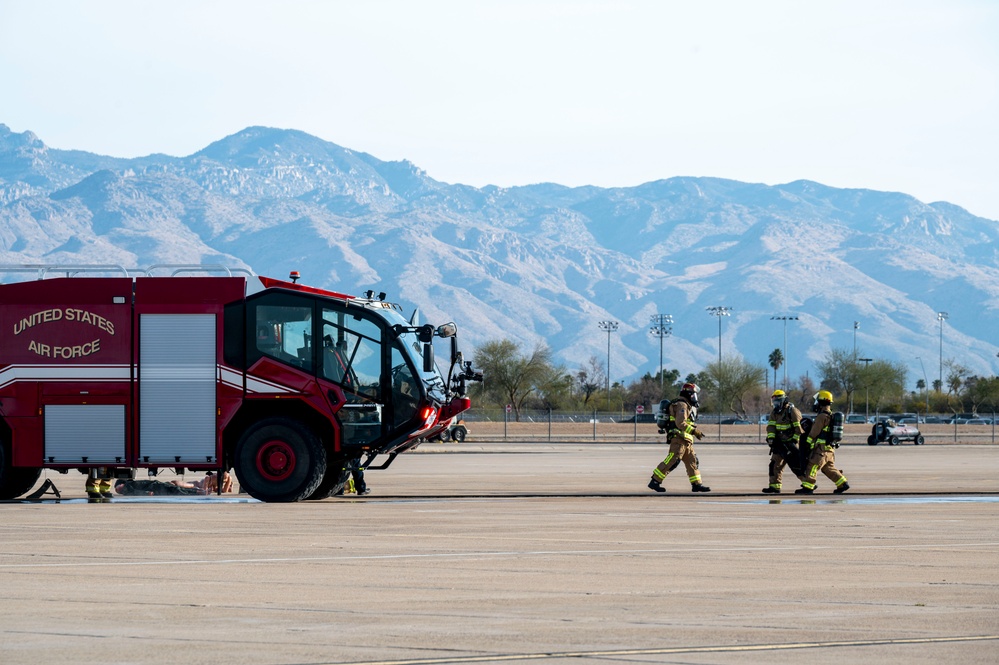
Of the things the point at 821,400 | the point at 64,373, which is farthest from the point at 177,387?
the point at 821,400

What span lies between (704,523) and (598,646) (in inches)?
324

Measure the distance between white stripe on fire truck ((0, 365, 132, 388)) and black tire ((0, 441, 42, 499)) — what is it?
0.97m

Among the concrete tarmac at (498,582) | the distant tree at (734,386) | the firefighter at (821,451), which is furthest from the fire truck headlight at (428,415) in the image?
→ the distant tree at (734,386)

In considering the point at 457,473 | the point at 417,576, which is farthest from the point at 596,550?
the point at 457,473

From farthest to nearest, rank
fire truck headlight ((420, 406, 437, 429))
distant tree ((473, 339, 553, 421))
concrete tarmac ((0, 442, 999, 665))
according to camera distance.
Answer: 1. distant tree ((473, 339, 553, 421))
2. fire truck headlight ((420, 406, 437, 429))
3. concrete tarmac ((0, 442, 999, 665))

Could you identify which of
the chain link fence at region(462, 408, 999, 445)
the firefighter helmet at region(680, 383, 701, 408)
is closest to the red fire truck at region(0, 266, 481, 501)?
the firefighter helmet at region(680, 383, 701, 408)

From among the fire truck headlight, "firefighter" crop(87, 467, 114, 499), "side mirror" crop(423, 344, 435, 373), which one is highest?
"side mirror" crop(423, 344, 435, 373)

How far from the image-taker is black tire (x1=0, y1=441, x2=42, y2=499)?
19.8 metres

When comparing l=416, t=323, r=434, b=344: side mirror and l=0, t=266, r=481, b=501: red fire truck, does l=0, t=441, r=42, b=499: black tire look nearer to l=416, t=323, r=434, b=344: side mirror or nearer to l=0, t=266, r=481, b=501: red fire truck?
l=0, t=266, r=481, b=501: red fire truck

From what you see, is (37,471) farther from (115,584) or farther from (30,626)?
(30,626)

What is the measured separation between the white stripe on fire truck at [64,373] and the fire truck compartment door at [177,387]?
1.04 feet

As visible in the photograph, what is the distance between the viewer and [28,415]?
19.7 m

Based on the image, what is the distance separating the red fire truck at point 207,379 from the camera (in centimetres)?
1942

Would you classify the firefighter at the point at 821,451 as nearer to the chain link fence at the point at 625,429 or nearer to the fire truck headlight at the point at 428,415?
the fire truck headlight at the point at 428,415
